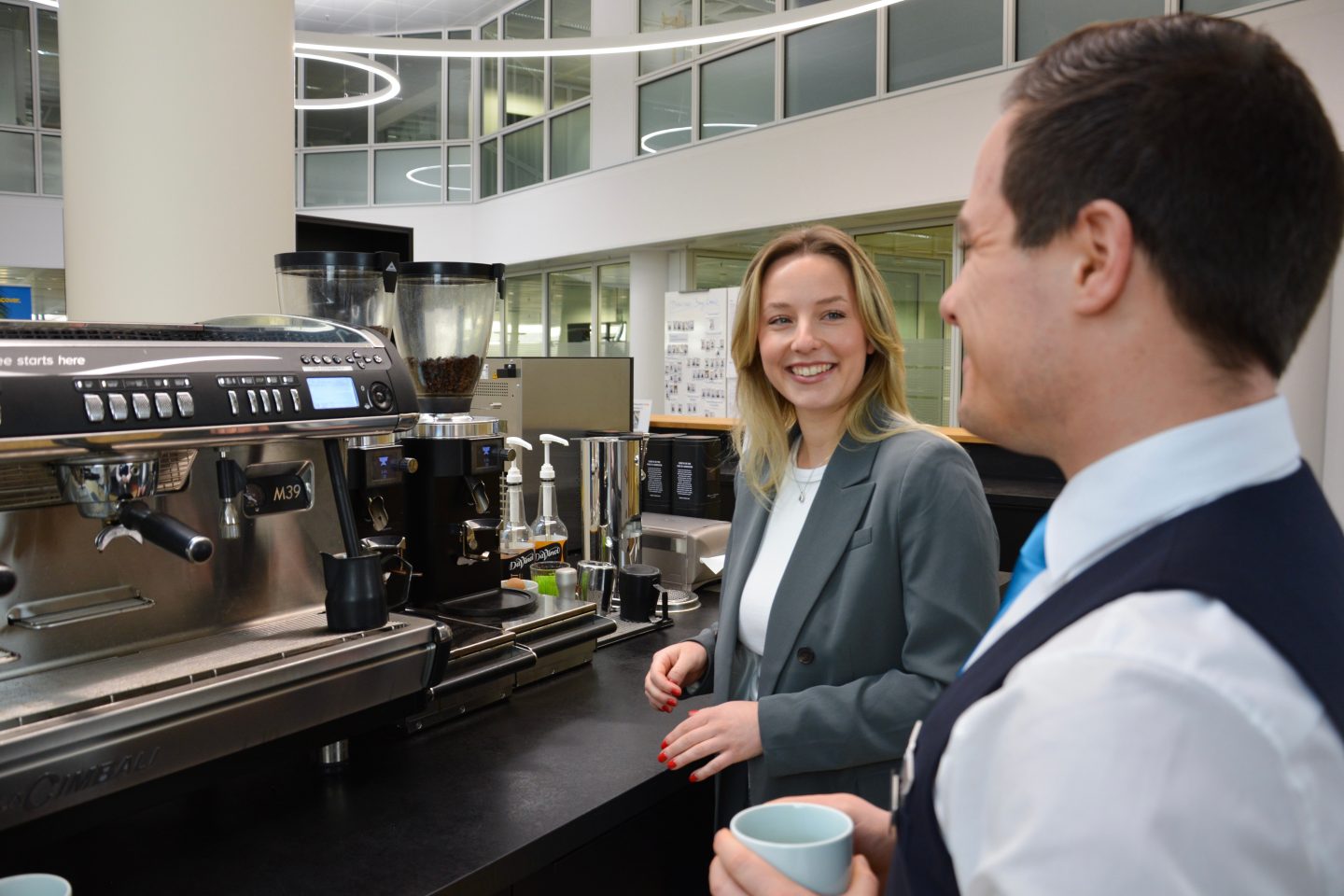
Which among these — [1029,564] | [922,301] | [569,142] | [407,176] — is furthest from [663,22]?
[1029,564]

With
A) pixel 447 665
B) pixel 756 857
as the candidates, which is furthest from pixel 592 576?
pixel 756 857

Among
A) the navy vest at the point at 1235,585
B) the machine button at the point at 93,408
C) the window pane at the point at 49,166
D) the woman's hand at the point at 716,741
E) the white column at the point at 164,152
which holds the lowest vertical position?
the woman's hand at the point at 716,741

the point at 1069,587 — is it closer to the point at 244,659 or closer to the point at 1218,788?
the point at 1218,788

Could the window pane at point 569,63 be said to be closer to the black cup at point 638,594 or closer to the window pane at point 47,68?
the window pane at point 47,68

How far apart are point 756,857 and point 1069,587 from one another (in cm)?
31

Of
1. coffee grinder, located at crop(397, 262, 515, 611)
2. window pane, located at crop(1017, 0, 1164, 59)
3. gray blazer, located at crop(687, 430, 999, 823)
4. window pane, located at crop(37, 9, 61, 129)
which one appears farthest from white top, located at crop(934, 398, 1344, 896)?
window pane, located at crop(37, 9, 61, 129)

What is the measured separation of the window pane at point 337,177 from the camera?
10.9 m

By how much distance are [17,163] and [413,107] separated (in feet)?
12.6

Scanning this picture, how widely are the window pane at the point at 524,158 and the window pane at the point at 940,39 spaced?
4097 mm

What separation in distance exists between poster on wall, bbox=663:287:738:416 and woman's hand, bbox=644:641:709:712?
564 cm

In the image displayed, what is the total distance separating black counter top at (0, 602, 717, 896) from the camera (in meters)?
1.08

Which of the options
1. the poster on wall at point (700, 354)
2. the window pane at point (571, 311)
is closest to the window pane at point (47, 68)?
the window pane at point (571, 311)

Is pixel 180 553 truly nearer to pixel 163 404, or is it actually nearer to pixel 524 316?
pixel 163 404

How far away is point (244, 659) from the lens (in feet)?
3.92
